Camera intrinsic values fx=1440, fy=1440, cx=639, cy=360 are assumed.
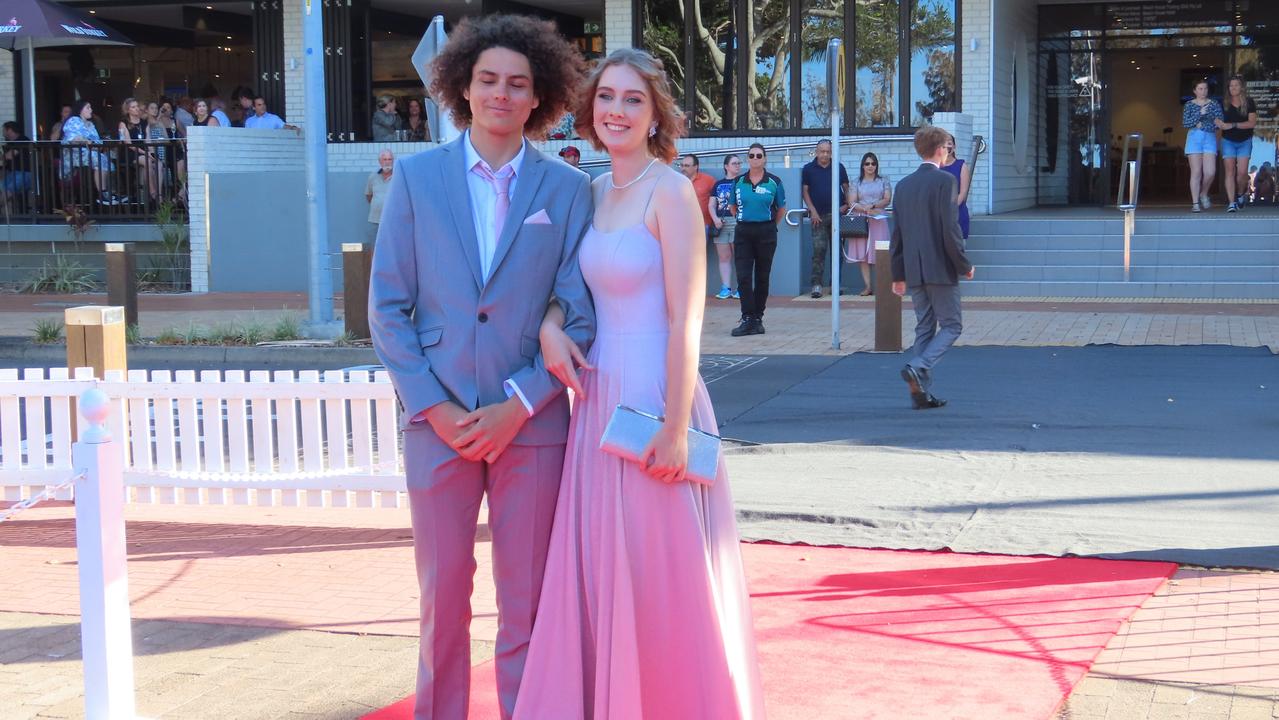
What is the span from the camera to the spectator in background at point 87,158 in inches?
864

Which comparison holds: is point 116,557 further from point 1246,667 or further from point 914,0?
point 914,0

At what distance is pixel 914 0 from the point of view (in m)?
21.7

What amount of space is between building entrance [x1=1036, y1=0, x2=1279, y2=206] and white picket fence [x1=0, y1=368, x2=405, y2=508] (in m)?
20.3

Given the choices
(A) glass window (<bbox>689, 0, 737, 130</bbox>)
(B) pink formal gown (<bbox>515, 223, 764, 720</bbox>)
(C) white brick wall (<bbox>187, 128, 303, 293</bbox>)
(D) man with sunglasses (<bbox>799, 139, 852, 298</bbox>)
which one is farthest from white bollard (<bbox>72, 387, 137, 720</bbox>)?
(A) glass window (<bbox>689, 0, 737, 130</bbox>)

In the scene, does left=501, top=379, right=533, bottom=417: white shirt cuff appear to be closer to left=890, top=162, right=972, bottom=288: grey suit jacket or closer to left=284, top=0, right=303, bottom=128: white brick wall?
left=890, top=162, right=972, bottom=288: grey suit jacket

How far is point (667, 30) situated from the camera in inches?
915

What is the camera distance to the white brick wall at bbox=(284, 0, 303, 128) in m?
23.9

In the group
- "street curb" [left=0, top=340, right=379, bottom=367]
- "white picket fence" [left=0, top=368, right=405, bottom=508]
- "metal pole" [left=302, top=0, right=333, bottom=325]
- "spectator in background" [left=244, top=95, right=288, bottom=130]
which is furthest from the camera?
"spectator in background" [left=244, top=95, right=288, bottom=130]

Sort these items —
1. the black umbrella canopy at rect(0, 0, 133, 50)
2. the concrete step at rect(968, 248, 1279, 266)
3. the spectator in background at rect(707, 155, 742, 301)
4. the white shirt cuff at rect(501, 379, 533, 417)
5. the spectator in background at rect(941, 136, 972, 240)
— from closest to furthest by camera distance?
the white shirt cuff at rect(501, 379, 533, 417), the spectator in background at rect(941, 136, 972, 240), the concrete step at rect(968, 248, 1279, 266), the spectator in background at rect(707, 155, 742, 301), the black umbrella canopy at rect(0, 0, 133, 50)

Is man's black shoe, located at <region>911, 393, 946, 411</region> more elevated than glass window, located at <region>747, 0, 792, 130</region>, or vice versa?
glass window, located at <region>747, 0, 792, 130</region>

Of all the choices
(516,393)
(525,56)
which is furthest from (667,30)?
(516,393)

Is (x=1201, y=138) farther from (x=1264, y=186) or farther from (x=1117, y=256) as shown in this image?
(x=1117, y=256)

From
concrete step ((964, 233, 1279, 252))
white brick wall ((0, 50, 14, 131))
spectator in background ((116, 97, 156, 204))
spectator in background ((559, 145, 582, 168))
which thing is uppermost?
white brick wall ((0, 50, 14, 131))

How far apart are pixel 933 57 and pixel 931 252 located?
12.5m
